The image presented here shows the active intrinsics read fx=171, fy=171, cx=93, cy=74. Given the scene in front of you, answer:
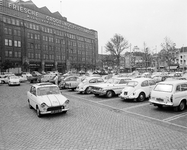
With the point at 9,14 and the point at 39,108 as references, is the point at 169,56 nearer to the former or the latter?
the point at 39,108

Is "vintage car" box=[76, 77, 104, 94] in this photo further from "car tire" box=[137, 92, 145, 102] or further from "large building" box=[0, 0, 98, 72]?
"large building" box=[0, 0, 98, 72]

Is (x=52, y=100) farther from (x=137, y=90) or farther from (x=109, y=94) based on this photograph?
(x=109, y=94)

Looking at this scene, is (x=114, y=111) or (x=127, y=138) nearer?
(x=127, y=138)

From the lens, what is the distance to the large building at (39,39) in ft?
175

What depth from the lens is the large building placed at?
5321 centimetres

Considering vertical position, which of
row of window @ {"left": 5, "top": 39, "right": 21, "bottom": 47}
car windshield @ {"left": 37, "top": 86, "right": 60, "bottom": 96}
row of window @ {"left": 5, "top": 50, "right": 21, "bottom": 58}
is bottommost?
car windshield @ {"left": 37, "top": 86, "right": 60, "bottom": 96}

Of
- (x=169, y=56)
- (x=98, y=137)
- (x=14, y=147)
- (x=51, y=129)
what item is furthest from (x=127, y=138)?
(x=169, y=56)

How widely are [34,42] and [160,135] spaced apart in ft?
202

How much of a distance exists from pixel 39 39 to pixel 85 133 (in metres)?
62.4

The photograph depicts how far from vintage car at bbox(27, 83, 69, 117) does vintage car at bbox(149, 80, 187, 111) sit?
492cm

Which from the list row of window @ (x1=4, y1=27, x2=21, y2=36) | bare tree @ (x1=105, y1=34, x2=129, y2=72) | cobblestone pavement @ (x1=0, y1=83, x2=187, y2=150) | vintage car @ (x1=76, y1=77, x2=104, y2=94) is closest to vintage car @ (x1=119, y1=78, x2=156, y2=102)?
cobblestone pavement @ (x1=0, y1=83, x2=187, y2=150)

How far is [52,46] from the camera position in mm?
69438

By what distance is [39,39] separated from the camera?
63469 mm

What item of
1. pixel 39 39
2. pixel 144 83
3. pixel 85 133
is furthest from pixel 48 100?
pixel 39 39
